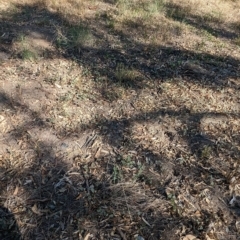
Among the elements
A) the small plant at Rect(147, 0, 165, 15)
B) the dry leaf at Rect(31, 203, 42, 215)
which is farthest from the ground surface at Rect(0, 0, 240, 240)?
the small plant at Rect(147, 0, 165, 15)

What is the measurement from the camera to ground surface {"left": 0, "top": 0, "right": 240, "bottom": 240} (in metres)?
2.99

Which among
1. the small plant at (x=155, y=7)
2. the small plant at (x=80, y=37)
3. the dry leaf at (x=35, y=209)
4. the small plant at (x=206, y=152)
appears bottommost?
the dry leaf at (x=35, y=209)

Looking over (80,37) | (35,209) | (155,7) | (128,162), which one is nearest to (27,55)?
(80,37)

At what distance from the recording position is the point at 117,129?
4.02 metres

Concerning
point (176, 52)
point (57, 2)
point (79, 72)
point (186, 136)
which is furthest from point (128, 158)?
point (57, 2)

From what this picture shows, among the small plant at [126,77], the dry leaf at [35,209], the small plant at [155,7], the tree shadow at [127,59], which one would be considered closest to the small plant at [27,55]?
the tree shadow at [127,59]

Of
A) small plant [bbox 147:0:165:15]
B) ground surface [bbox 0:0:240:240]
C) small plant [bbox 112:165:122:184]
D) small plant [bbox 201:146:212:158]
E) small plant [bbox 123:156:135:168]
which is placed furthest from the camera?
small plant [bbox 147:0:165:15]

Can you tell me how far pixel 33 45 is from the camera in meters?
5.74

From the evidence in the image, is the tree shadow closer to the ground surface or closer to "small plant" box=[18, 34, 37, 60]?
the ground surface

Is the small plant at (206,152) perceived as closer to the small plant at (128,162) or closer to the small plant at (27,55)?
the small plant at (128,162)

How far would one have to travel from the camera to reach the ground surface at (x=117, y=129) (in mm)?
2986

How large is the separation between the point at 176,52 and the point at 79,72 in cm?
220

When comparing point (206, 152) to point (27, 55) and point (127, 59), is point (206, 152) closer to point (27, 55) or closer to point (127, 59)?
point (127, 59)

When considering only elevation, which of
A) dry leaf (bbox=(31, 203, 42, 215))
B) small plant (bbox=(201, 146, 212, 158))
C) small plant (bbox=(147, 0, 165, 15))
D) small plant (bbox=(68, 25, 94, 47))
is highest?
small plant (bbox=(147, 0, 165, 15))
